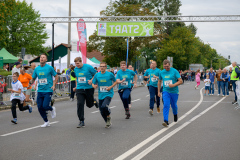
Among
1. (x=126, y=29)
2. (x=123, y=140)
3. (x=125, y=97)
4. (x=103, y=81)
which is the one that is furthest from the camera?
(x=126, y=29)

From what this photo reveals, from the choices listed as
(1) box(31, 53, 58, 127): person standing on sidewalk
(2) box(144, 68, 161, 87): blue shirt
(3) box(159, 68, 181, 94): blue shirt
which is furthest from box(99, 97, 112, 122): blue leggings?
(2) box(144, 68, 161, 87): blue shirt

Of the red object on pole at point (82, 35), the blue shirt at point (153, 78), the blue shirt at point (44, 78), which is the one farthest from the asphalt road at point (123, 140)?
the red object on pole at point (82, 35)

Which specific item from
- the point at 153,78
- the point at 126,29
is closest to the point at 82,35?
the point at 126,29

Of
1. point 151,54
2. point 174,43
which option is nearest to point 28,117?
point 174,43

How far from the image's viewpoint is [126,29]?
27578mm

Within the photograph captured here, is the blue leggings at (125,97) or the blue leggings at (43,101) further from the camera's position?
the blue leggings at (125,97)

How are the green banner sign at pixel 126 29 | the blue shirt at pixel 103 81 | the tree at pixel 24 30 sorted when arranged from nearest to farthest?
the blue shirt at pixel 103 81 → the green banner sign at pixel 126 29 → the tree at pixel 24 30

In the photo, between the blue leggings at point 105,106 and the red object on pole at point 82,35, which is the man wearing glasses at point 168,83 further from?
the red object on pole at point 82,35

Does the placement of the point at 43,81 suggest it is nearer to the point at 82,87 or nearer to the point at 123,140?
the point at 82,87

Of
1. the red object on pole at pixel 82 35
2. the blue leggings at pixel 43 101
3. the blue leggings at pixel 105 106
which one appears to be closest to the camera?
the blue leggings at pixel 105 106

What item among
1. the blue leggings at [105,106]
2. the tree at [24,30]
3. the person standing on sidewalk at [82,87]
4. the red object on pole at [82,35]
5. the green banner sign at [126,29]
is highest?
the tree at [24,30]

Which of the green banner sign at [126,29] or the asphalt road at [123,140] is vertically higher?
the green banner sign at [126,29]

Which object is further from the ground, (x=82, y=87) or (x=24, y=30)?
(x=24, y=30)

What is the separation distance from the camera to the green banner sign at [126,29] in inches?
1075
